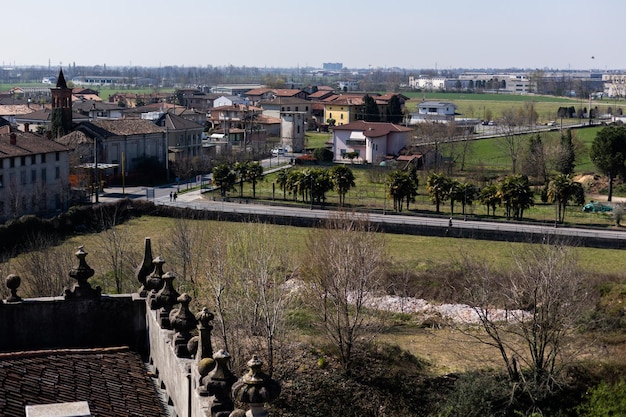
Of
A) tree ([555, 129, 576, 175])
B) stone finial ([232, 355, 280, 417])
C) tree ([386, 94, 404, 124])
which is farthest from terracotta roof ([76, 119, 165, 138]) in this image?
stone finial ([232, 355, 280, 417])

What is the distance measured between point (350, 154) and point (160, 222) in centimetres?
3438

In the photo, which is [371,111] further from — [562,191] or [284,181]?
[562,191]

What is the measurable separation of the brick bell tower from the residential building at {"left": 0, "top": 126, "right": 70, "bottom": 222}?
1091cm

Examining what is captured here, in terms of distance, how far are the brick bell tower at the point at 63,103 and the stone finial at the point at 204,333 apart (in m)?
60.4

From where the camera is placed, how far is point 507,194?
53.8m

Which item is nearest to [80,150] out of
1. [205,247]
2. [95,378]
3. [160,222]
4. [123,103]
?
[160,222]

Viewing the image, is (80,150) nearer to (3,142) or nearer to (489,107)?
(3,142)

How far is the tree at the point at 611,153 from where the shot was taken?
63.7m

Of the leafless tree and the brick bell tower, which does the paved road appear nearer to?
the brick bell tower

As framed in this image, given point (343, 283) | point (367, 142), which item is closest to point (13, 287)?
point (343, 283)

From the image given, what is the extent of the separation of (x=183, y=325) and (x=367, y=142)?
7258 centimetres

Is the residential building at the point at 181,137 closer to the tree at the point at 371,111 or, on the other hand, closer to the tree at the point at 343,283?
the tree at the point at 371,111

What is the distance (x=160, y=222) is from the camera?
51188 mm

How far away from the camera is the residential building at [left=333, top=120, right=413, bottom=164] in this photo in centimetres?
8231
